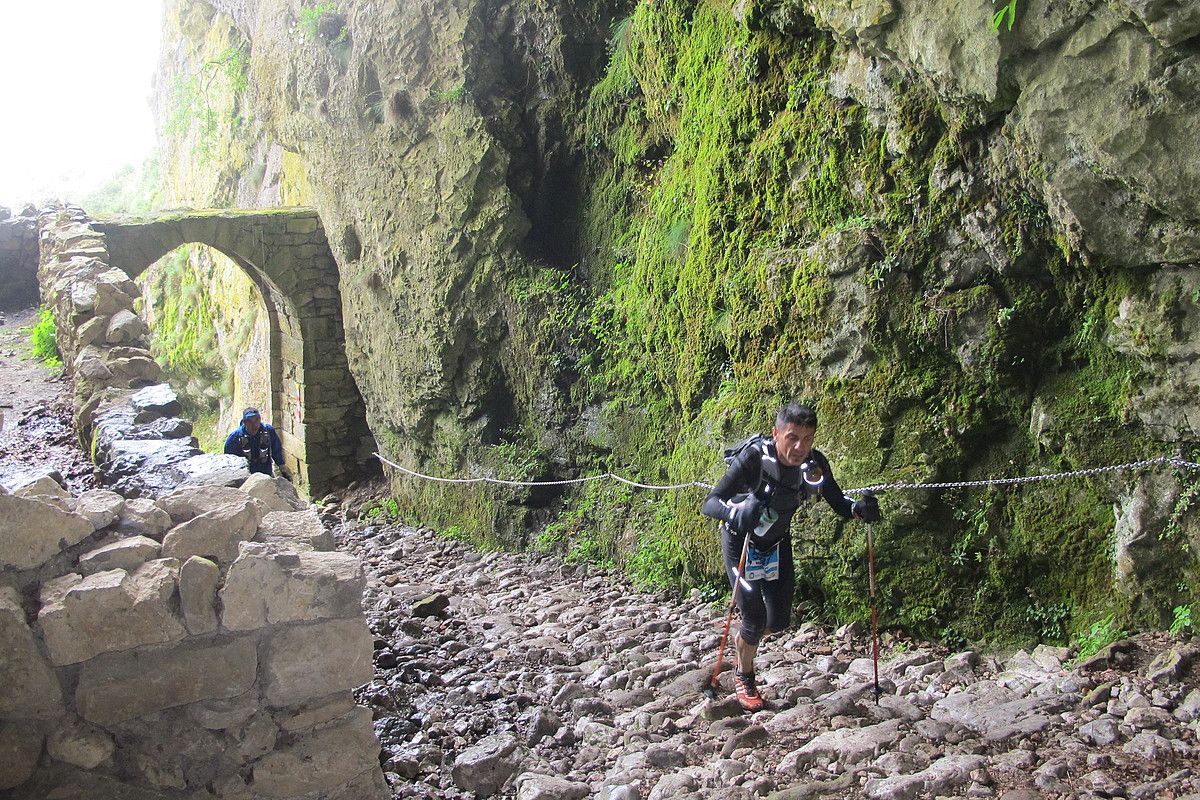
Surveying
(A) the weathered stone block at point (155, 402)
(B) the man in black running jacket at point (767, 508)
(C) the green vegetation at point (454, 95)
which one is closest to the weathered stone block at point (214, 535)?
(B) the man in black running jacket at point (767, 508)

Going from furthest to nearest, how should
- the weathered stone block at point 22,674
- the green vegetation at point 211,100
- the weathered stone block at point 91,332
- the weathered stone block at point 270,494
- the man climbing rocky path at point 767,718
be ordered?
1. the green vegetation at point 211,100
2. the weathered stone block at point 91,332
3. the weathered stone block at point 270,494
4. the man climbing rocky path at point 767,718
5. the weathered stone block at point 22,674

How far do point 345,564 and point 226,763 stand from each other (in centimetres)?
73

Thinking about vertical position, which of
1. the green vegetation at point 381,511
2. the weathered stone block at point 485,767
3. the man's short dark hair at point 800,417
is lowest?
the green vegetation at point 381,511

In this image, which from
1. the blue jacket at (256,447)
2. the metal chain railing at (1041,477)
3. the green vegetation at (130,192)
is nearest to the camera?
the metal chain railing at (1041,477)

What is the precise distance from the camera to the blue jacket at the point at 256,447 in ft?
26.0

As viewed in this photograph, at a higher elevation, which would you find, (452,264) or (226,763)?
(452,264)

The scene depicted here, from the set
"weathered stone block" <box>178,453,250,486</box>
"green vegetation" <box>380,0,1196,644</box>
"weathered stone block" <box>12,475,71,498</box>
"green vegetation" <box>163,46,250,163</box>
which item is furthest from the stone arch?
"weathered stone block" <box>12,475,71,498</box>

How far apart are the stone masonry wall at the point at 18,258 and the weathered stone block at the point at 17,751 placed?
43.1 ft

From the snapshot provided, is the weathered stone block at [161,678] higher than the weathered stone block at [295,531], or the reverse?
the weathered stone block at [295,531]

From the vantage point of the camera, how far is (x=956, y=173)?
15.8ft

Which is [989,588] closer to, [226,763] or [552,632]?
[552,632]

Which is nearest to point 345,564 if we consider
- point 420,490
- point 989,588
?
point 989,588

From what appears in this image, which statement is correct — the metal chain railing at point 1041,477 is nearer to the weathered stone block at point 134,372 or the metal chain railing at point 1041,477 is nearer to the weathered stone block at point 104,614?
the weathered stone block at point 104,614

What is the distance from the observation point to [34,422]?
7621 mm
